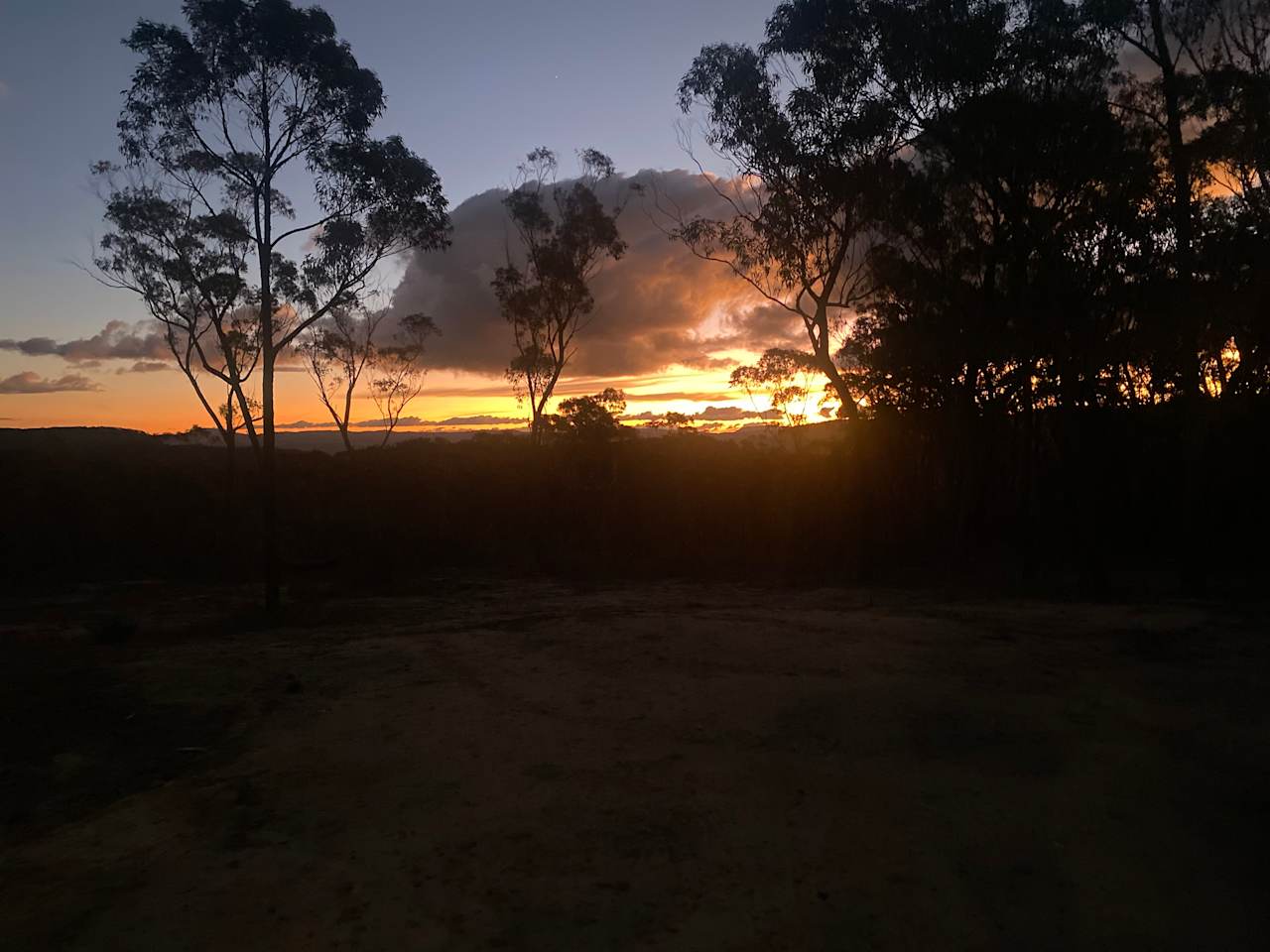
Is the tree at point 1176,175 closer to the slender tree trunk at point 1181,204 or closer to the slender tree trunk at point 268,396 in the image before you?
the slender tree trunk at point 1181,204

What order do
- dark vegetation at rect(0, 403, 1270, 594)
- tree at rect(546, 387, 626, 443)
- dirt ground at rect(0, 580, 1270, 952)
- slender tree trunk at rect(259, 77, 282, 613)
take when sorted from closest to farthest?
dirt ground at rect(0, 580, 1270, 952) → slender tree trunk at rect(259, 77, 282, 613) → dark vegetation at rect(0, 403, 1270, 594) → tree at rect(546, 387, 626, 443)

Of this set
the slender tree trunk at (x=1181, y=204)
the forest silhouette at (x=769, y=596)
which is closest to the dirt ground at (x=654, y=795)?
the forest silhouette at (x=769, y=596)

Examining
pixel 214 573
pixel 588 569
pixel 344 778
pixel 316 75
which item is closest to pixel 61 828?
pixel 344 778

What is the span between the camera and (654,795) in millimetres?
4852

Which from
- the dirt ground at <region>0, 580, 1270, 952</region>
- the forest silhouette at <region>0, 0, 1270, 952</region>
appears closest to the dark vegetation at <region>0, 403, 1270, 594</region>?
the forest silhouette at <region>0, 0, 1270, 952</region>

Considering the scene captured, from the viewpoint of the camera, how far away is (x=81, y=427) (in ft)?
149

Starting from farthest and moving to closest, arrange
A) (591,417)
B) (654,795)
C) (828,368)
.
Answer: (591,417) < (828,368) < (654,795)

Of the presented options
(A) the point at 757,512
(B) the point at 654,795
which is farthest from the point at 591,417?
(B) the point at 654,795

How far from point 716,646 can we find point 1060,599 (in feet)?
Answer: 22.0

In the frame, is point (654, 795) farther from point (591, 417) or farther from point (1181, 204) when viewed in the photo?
point (591, 417)

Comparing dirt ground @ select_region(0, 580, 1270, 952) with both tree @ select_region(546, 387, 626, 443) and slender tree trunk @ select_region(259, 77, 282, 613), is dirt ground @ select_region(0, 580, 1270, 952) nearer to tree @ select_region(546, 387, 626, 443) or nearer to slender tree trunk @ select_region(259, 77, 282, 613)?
slender tree trunk @ select_region(259, 77, 282, 613)

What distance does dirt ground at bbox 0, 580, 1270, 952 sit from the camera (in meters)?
3.57

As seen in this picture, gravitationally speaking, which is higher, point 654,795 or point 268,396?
point 268,396

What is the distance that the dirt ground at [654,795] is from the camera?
11.7ft
